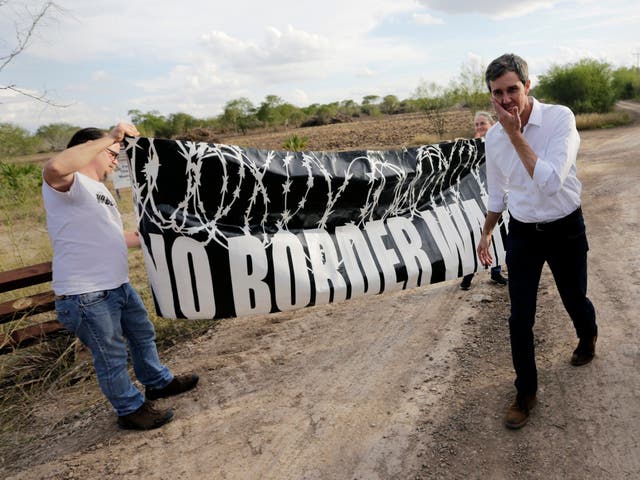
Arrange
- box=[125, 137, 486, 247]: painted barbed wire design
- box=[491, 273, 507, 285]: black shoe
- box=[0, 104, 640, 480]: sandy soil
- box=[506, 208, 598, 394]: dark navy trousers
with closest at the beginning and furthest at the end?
box=[0, 104, 640, 480]: sandy soil → box=[506, 208, 598, 394]: dark navy trousers → box=[125, 137, 486, 247]: painted barbed wire design → box=[491, 273, 507, 285]: black shoe

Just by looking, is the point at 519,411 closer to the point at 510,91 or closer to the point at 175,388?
the point at 510,91

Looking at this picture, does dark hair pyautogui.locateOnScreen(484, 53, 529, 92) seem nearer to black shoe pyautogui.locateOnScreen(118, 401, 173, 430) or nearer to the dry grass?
black shoe pyautogui.locateOnScreen(118, 401, 173, 430)

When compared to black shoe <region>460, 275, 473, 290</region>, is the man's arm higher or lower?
higher

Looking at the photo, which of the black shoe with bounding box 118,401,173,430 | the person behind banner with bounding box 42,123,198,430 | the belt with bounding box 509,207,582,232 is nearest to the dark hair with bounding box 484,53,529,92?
the belt with bounding box 509,207,582,232

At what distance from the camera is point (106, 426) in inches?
144

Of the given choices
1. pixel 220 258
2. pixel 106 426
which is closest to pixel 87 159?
pixel 220 258

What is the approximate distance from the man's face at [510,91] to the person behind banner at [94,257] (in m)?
2.56

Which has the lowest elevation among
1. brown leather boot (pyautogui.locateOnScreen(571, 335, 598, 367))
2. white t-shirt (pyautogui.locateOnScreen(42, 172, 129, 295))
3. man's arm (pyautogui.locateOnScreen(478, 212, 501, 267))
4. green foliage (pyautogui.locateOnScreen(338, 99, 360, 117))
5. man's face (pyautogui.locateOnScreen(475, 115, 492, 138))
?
brown leather boot (pyautogui.locateOnScreen(571, 335, 598, 367))

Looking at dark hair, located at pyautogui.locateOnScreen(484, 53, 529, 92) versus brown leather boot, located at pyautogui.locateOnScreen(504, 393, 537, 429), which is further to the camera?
brown leather boot, located at pyautogui.locateOnScreen(504, 393, 537, 429)

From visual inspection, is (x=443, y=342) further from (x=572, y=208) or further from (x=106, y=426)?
(x=106, y=426)

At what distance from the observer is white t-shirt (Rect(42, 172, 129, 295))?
301 centimetres

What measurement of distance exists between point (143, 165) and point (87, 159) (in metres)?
0.67

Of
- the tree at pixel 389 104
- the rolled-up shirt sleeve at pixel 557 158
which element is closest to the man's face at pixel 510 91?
the rolled-up shirt sleeve at pixel 557 158

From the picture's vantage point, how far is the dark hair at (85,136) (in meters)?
3.11
